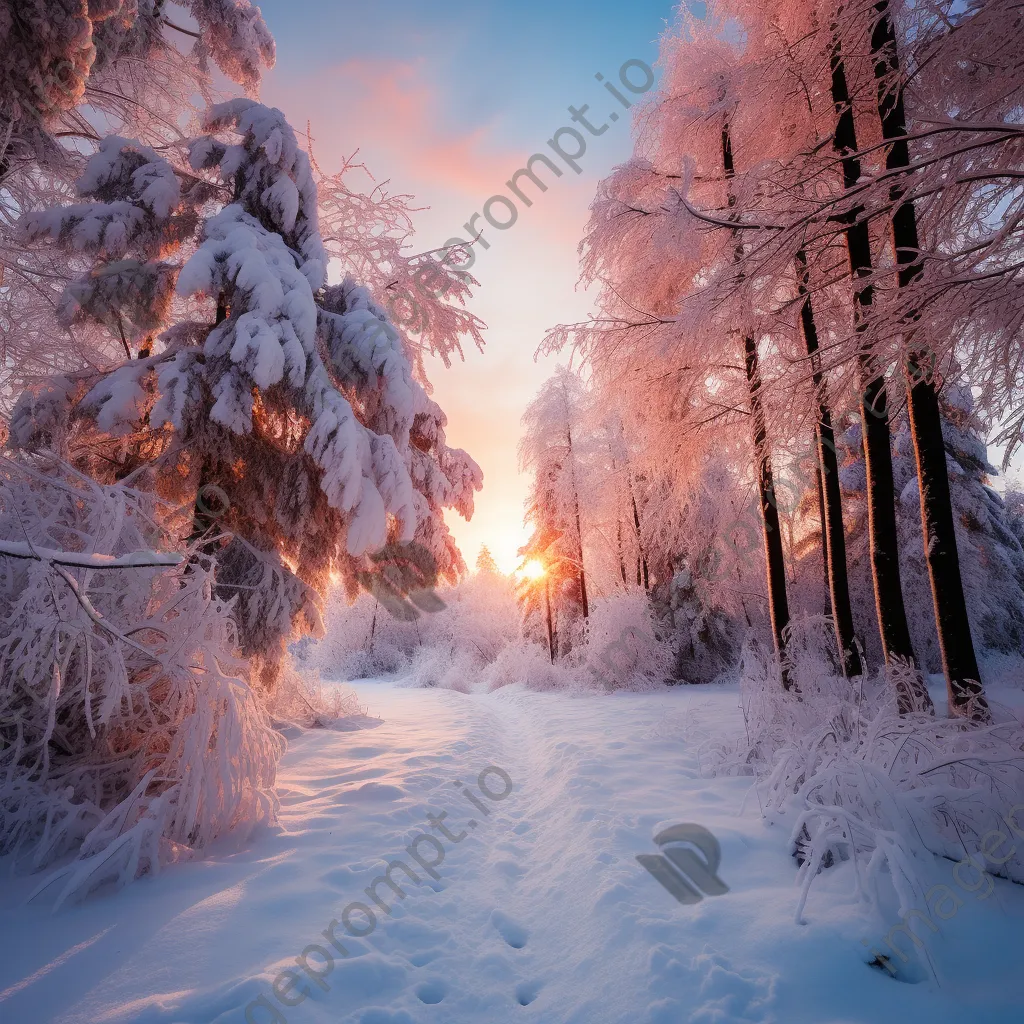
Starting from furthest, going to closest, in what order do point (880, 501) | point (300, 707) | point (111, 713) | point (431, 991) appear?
1. point (300, 707)
2. point (880, 501)
3. point (111, 713)
4. point (431, 991)

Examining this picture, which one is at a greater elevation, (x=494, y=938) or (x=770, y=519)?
(x=770, y=519)

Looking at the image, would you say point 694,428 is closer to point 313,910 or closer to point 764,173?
point 764,173

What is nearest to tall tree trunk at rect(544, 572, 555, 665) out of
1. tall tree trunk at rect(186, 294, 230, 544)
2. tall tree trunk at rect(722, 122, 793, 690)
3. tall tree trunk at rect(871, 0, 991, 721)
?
tall tree trunk at rect(722, 122, 793, 690)

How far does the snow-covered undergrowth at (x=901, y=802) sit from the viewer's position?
7.89ft

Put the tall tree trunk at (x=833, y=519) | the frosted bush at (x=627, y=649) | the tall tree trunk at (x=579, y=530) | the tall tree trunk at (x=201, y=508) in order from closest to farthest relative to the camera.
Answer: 1. the tall tree trunk at (x=201, y=508)
2. the tall tree trunk at (x=833, y=519)
3. the frosted bush at (x=627, y=649)
4. the tall tree trunk at (x=579, y=530)

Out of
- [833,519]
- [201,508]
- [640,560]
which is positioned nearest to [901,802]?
[833,519]

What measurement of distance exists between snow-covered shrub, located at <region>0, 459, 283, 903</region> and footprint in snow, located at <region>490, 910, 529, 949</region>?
185cm

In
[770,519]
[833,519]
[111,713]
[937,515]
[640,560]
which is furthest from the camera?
[640,560]

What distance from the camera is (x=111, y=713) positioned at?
3.21 m

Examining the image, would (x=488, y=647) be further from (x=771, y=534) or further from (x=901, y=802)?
(x=901, y=802)

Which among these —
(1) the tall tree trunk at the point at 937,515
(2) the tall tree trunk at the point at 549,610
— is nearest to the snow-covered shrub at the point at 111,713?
(1) the tall tree trunk at the point at 937,515

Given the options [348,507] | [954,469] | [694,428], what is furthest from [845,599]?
[954,469]

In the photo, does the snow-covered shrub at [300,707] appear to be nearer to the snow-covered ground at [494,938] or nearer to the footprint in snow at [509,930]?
the snow-covered ground at [494,938]

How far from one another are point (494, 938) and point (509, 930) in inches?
4.6
